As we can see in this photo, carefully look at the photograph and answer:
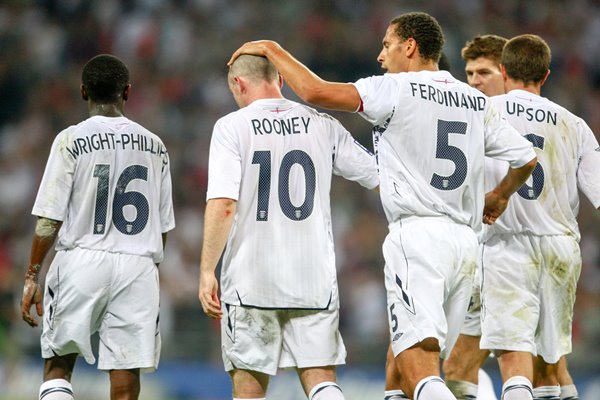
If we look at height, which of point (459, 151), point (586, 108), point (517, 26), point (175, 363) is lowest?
point (175, 363)

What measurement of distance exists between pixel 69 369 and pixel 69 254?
0.74 m

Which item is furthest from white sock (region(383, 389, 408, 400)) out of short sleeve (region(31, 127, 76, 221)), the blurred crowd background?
the blurred crowd background

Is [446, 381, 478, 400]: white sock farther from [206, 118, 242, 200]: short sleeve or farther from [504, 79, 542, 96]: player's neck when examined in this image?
[206, 118, 242, 200]: short sleeve

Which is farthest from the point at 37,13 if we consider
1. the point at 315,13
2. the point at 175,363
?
the point at 175,363

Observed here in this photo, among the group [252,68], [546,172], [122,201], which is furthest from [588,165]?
[122,201]

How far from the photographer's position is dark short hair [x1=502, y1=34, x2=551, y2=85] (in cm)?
693

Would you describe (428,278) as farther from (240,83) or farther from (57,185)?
(57,185)

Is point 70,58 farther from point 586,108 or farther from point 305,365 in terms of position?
point 305,365

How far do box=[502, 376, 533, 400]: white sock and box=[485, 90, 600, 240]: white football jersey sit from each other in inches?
38.4

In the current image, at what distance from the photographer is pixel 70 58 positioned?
16.5 m

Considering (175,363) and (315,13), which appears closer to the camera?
(175,363)

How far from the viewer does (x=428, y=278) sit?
230 inches

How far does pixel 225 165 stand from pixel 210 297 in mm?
789

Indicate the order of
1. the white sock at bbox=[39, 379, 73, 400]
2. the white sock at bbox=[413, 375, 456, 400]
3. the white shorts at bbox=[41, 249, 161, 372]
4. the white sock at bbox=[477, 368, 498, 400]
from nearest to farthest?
the white sock at bbox=[413, 375, 456, 400] < the white sock at bbox=[39, 379, 73, 400] < the white shorts at bbox=[41, 249, 161, 372] < the white sock at bbox=[477, 368, 498, 400]
